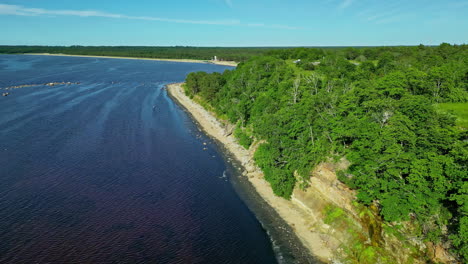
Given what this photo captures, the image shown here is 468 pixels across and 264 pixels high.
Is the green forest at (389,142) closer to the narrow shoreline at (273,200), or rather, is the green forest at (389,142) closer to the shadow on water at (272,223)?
the narrow shoreline at (273,200)

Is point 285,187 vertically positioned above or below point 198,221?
above

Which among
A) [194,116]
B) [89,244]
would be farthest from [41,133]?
[89,244]

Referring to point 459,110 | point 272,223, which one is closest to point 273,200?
point 272,223

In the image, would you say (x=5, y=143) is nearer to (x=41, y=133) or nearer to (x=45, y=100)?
(x=41, y=133)

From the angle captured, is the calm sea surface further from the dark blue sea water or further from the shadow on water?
the shadow on water

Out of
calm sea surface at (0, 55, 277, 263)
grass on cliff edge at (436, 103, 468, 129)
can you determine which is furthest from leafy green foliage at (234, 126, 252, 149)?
grass on cliff edge at (436, 103, 468, 129)

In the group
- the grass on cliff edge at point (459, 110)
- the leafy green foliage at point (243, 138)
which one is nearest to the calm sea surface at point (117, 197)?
the leafy green foliage at point (243, 138)

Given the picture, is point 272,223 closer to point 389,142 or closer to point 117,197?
point 389,142
